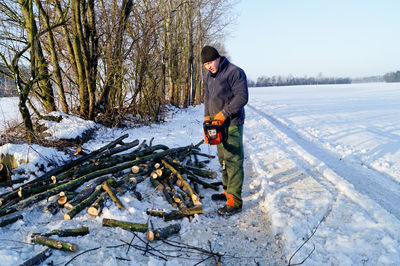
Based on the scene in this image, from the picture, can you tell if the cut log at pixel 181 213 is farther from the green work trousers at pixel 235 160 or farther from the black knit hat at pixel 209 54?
the black knit hat at pixel 209 54

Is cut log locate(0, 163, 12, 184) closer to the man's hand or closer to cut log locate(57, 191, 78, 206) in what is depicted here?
cut log locate(57, 191, 78, 206)

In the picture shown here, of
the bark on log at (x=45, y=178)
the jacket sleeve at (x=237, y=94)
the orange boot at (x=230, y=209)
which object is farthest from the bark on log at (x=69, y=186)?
the jacket sleeve at (x=237, y=94)

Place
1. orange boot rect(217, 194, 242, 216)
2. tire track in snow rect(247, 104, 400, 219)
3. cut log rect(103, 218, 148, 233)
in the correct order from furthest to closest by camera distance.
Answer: tire track in snow rect(247, 104, 400, 219), orange boot rect(217, 194, 242, 216), cut log rect(103, 218, 148, 233)

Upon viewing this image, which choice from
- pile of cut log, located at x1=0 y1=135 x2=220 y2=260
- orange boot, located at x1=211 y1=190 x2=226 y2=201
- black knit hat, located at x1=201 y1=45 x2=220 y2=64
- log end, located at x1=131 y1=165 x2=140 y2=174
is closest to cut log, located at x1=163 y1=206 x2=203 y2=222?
pile of cut log, located at x1=0 y1=135 x2=220 y2=260

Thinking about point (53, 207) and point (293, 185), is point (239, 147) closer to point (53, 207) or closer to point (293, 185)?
point (293, 185)

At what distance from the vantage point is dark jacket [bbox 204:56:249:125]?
3.63 m

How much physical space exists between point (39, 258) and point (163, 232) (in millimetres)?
1327

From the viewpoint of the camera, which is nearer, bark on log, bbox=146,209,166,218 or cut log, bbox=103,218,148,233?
cut log, bbox=103,218,148,233

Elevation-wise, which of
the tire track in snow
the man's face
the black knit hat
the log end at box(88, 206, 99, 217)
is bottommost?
the tire track in snow

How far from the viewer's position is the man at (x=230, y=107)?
143 inches

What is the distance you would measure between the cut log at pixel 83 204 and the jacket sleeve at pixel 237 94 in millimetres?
2340

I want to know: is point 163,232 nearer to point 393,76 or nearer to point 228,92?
point 228,92

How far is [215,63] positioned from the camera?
3.71 metres

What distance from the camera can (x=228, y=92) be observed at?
12.5 feet
